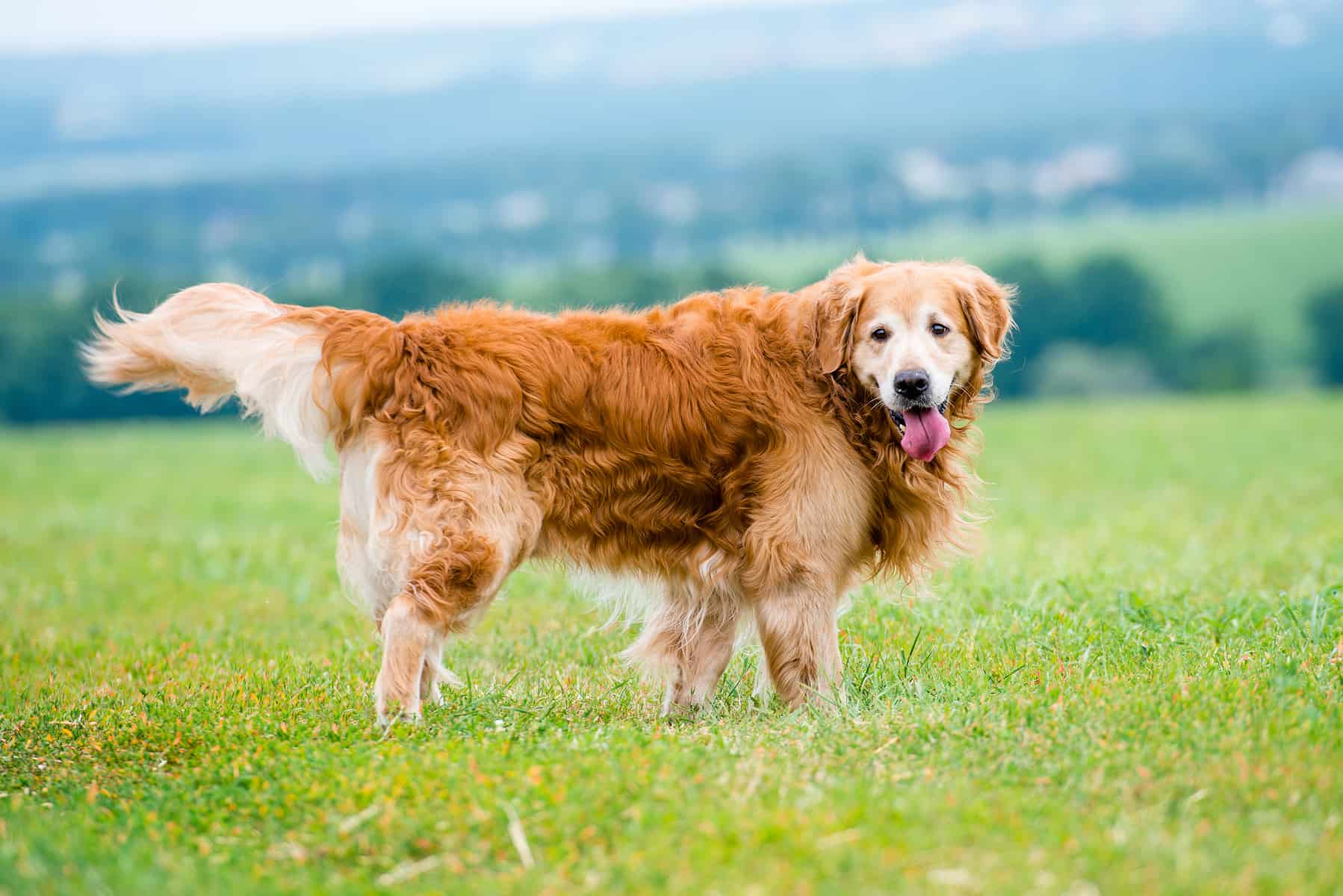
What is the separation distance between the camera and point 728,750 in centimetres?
434

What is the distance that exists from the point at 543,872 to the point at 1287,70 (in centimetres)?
5810

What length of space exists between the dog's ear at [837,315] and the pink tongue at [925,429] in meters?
0.38

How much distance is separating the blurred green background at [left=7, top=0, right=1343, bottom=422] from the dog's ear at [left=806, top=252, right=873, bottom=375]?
29536 mm

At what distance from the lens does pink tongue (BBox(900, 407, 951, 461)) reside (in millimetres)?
4992

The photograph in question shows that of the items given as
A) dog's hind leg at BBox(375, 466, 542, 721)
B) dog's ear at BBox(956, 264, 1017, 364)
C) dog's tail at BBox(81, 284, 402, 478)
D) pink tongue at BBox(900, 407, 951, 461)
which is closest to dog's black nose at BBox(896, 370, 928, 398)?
pink tongue at BBox(900, 407, 951, 461)

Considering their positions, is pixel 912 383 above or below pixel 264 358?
below

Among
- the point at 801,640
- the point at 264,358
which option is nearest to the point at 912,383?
the point at 801,640

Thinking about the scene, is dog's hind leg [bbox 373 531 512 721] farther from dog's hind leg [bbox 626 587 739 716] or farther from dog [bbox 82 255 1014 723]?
dog's hind leg [bbox 626 587 739 716]

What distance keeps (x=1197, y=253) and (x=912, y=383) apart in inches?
2149

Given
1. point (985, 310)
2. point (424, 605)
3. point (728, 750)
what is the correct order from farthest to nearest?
point (985, 310) < point (424, 605) < point (728, 750)

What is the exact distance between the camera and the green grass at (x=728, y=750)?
3.37 metres

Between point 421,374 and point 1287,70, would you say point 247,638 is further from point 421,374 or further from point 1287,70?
point 1287,70

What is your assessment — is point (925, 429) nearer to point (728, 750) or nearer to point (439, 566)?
point (728, 750)

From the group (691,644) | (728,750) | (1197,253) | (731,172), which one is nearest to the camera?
(728,750)
